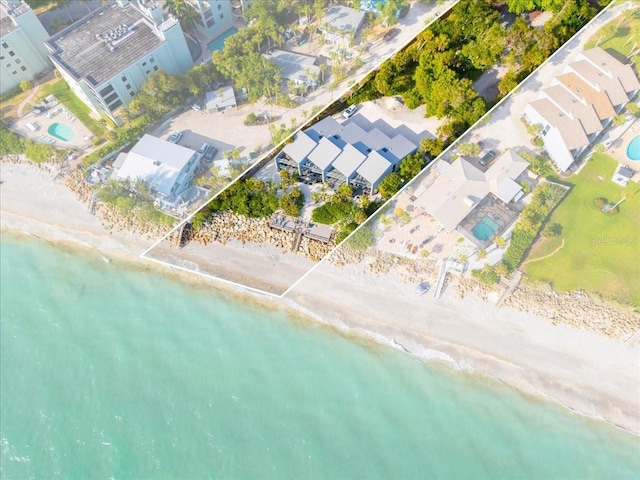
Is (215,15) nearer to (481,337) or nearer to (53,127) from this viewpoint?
(53,127)

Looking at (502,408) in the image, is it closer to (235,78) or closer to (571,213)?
(571,213)

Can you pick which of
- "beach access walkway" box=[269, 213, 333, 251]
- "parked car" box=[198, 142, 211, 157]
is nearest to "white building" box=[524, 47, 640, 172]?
"beach access walkway" box=[269, 213, 333, 251]

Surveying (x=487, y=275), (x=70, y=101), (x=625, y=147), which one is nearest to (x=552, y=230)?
(x=487, y=275)

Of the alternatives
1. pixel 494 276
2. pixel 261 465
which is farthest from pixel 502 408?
pixel 261 465

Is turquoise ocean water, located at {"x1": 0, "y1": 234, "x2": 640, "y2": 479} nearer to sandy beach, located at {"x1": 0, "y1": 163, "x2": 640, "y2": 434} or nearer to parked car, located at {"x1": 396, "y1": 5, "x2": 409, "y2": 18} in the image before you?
sandy beach, located at {"x1": 0, "y1": 163, "x2": 640, "y2": 434}

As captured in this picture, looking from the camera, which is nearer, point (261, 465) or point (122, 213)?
point (261, 465)
